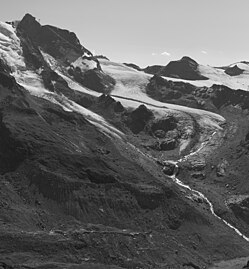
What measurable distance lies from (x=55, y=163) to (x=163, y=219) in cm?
4123

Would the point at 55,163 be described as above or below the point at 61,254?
above

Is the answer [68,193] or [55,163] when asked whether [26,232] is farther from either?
[55,163]

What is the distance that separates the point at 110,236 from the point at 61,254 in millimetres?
19148

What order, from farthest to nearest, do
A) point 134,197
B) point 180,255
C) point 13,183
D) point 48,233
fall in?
1. point 134,197
2. point 13,183
3. point 180,255
4. point 48,233

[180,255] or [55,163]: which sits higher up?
[55,163]

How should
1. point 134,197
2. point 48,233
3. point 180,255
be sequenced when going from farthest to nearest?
point 134,197 → point 180,255 → point 48,233

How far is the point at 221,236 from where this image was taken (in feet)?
620

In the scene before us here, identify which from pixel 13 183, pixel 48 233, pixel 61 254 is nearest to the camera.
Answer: pixel 61 254

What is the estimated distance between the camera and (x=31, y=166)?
185625mm

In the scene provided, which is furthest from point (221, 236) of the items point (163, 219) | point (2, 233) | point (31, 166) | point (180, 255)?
point (2, 233)

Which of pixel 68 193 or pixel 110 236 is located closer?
pixel 110 236

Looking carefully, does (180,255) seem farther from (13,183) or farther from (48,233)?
(13,183)

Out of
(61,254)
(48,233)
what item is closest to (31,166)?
(48,233)

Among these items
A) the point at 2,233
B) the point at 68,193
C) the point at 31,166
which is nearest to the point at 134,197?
the point at 68,193
